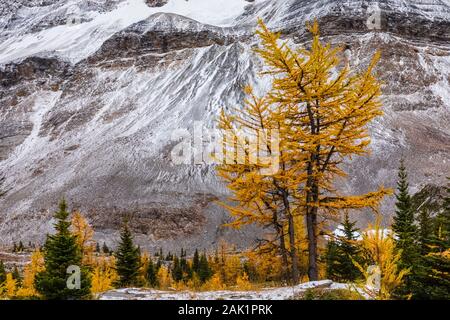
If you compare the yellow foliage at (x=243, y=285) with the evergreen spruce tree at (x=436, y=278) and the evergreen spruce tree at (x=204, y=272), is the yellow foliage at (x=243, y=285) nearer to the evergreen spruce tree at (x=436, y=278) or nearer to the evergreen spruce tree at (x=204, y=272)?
the evergreen spruce tree at (x=436, y=278)

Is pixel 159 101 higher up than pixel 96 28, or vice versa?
pixel 96 28

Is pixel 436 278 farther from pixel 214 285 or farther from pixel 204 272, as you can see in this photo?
pixel 204 272

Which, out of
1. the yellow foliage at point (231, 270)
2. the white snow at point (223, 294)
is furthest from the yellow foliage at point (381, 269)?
the yellow foliage at point (231, 270)

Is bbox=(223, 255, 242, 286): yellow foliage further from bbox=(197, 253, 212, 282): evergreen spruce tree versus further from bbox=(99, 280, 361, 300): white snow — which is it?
bbox=(99, 280, 361, 300): white snow

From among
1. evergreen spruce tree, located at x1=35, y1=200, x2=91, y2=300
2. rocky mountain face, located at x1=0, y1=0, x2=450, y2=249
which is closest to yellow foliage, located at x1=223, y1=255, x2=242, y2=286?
rocky mountain face, located at x1=0, y1=0, x2=450, y2=249

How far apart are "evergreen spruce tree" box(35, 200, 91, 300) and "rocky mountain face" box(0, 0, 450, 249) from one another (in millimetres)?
52671

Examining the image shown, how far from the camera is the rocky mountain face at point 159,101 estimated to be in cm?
8106

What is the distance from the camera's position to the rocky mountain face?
8106 centimetres

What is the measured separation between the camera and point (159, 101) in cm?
11306

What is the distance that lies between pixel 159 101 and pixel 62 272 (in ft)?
327

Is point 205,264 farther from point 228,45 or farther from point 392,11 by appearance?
point 392,11

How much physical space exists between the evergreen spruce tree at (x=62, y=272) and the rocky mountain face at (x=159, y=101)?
52.7m

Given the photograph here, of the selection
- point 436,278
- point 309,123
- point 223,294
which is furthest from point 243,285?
point 436,278

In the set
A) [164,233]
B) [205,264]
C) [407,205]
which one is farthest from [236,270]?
[164,233]
